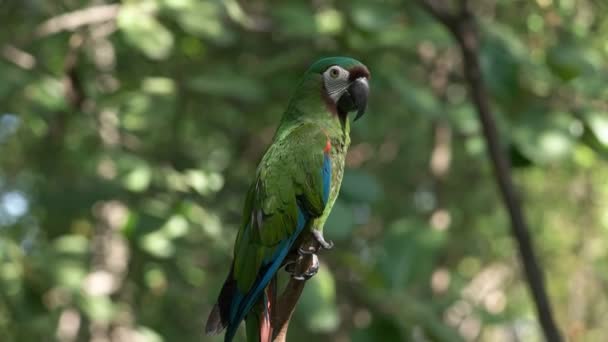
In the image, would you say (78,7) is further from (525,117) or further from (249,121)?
(525,117)

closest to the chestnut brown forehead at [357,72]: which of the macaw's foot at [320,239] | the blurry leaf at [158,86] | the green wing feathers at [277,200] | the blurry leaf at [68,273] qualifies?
the green wing feathers at [277,200]

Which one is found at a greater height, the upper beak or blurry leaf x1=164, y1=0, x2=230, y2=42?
the upper beak

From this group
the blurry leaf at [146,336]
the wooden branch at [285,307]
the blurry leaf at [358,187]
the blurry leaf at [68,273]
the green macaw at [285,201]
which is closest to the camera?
the wooden branch at [285,307]

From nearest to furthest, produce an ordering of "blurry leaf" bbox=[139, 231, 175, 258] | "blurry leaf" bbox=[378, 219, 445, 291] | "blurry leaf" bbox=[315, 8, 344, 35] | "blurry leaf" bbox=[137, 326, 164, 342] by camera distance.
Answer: "blurry leaf" bbox=[378, 219, 445, 291]
"blurry leaf" bbox=[139, 231, 175, 258]
"blurry leaf" bbox=[315, 8, 344, 35]
"blurry leaf" bbox=[137, 326, 164, 342]

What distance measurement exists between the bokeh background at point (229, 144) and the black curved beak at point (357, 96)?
93cm

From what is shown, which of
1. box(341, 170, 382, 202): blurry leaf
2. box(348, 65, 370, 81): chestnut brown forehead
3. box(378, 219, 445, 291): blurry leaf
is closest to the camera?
box(348, 65, 370, 81): chestnut brown forehead

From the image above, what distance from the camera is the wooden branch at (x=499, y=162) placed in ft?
10.2

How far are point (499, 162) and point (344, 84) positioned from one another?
111cm

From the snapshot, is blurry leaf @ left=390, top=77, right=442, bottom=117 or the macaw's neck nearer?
the macaw's neck

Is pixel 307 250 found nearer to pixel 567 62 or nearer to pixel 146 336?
pixel 567 62

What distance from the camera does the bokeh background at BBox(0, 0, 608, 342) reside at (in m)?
3.29

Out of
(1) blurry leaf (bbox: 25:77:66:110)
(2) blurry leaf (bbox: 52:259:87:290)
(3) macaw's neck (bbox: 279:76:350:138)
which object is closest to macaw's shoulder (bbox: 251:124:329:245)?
(3) macaw's neck (bbox: 279:76:350:138)

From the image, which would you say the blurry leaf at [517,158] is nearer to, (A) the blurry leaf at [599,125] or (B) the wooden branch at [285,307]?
(A) the blurry leaf at [599,125]

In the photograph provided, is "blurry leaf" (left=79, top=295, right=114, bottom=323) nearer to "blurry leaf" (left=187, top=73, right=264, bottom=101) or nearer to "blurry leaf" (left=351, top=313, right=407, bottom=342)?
"blurry leaf" (left=187, top=73, right=264, bottom=101)
